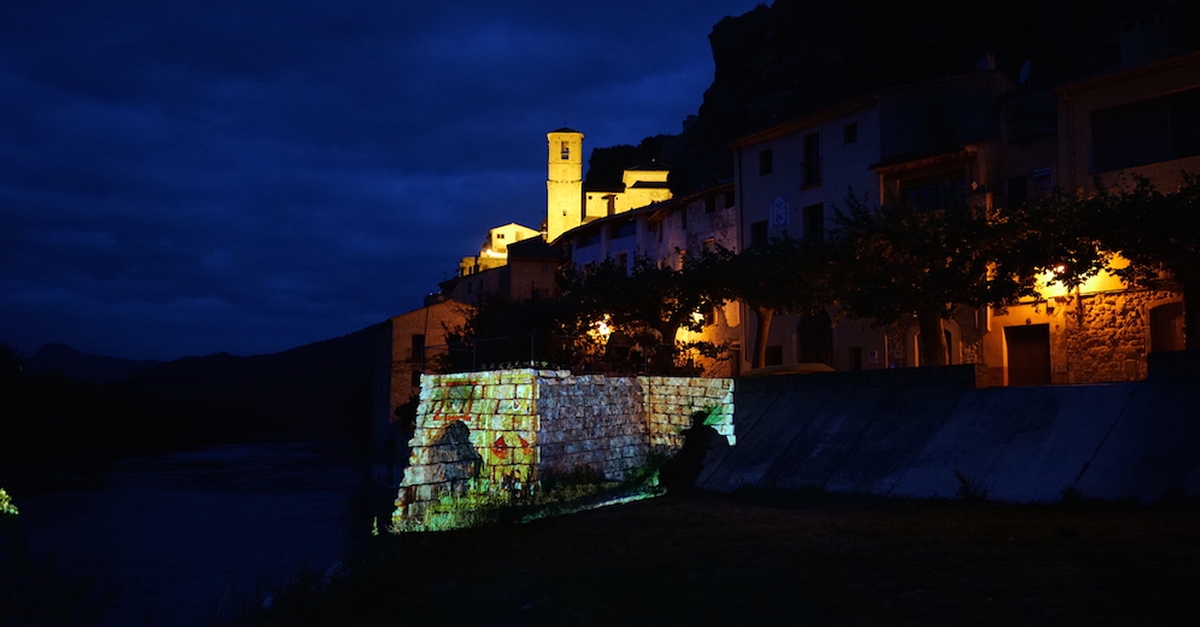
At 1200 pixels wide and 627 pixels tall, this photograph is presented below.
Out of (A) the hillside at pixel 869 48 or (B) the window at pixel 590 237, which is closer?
(A) the hillside at pixel 869 48

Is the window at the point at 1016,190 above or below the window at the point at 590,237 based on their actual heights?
below

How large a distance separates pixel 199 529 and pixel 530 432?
21.3 m

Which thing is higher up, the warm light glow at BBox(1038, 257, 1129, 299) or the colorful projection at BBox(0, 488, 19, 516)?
the warm light glow at BBox(1038, 257, 1129, 299)

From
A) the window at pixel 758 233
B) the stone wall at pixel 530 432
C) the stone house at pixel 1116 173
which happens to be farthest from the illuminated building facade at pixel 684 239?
the stone wall at pixel 530 432

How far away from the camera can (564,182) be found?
82.2 metres

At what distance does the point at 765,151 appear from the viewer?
37781 millimetres

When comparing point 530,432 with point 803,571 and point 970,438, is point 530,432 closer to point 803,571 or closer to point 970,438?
point 970,438

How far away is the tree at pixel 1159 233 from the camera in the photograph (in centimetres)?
1992

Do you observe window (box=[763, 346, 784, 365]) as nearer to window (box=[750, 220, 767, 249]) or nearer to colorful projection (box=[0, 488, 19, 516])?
window (box=[750, 220, 767, 249])

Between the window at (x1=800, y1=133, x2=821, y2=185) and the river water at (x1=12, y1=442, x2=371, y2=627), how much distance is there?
68.5 ft

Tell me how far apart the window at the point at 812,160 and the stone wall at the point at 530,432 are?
17490 millimetres

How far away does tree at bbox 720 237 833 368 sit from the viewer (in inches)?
1029

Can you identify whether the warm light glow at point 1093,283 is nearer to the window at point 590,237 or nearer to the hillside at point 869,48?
the hillside at point 869,48

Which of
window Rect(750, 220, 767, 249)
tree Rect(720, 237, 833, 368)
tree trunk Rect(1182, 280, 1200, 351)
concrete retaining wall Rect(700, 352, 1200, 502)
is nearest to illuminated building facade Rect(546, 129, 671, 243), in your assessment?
window Rect(750, 220, 767, 249)
